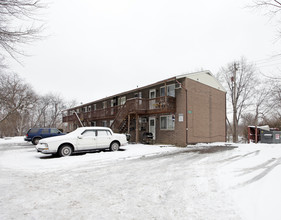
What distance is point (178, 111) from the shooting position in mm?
15477

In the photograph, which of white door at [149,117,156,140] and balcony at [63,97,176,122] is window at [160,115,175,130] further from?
balcony at [63,97,176,122]

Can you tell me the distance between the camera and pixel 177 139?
15164 mm

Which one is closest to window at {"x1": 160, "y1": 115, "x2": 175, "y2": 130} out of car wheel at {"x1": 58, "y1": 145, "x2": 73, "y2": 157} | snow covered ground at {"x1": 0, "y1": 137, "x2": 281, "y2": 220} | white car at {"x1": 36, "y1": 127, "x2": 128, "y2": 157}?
white car at {"x1": 36, "y1": 127, "x2": 128, "y2": 157}

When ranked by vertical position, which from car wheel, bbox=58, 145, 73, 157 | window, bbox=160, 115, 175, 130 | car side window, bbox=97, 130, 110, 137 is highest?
window, bbox=160, 115, 175, 130

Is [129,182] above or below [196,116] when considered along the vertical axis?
below

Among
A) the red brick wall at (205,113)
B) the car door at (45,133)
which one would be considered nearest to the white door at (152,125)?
the red brick wall at (205,113)

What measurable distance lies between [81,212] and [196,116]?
1433cm

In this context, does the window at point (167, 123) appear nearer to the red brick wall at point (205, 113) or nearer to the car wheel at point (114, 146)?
the red brick wall at point (205, 113)

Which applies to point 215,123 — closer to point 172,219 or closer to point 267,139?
point 267,139

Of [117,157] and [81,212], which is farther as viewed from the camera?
[117,157]

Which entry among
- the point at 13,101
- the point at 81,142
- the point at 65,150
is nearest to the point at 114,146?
the point at 81,142

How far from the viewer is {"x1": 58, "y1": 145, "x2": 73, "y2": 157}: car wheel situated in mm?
9219

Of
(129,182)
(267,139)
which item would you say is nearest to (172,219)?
(129,182)

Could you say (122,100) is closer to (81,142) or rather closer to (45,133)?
(45,133)
